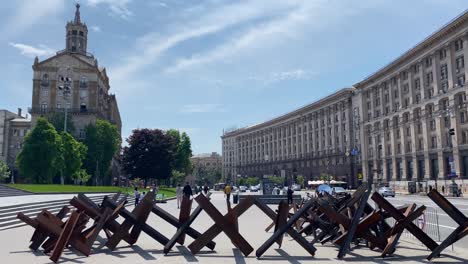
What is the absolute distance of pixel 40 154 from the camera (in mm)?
57750

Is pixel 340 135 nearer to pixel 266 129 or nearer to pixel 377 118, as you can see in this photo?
pixel 377 118

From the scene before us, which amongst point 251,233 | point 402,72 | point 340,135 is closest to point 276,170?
point 340,135

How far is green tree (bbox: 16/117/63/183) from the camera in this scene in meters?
57.6

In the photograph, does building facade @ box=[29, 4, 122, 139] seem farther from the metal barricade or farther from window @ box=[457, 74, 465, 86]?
the metal barricade

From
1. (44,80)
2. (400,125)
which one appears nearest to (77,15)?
(44,80)

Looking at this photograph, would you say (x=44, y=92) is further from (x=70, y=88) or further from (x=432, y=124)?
(x=432, y=124)

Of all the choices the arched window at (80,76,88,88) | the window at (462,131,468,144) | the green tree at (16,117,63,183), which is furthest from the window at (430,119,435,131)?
the arched window at (80,76,88,88)

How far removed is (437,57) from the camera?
62.8m

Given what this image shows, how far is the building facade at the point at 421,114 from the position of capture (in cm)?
5741

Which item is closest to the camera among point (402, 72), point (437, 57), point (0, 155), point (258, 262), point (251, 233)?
point (258, 262)

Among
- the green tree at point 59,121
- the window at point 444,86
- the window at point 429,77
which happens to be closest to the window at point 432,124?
the window at point 444,86

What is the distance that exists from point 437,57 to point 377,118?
68.9 feet

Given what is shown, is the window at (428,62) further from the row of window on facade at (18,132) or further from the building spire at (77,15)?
the row of window on facade at (18,132)

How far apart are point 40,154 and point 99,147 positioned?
748 inches
